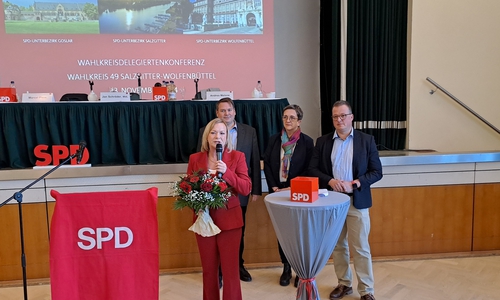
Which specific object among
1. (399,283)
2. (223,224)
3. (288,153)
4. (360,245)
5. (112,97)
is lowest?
(399,283)

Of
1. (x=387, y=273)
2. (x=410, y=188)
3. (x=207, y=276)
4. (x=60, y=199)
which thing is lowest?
(x=387, y=273)

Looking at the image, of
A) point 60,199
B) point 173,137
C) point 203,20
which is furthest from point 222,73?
point 60,199

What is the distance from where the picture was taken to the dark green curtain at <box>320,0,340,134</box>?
16.7ft

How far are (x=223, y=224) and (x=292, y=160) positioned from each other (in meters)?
0.88

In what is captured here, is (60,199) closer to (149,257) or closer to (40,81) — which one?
(149,257)

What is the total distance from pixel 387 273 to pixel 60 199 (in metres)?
2.78

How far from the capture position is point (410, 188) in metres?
3.59

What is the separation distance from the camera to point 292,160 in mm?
2932

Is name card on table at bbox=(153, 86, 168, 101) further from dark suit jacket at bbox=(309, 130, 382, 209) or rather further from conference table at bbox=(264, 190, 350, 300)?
conference table at bbox=(264, 190, 350, 300)

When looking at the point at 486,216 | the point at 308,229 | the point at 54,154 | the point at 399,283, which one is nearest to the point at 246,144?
the point at 308,229

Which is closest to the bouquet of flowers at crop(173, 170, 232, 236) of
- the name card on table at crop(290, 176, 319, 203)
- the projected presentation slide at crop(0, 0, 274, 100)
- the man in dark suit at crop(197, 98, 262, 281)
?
the name card on table at crop(290, 176, 319, 203)

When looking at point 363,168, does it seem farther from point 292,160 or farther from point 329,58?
point 329,58

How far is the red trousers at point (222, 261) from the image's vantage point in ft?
7.72

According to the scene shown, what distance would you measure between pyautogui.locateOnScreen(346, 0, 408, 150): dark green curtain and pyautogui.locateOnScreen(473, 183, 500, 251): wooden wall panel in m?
1.45
